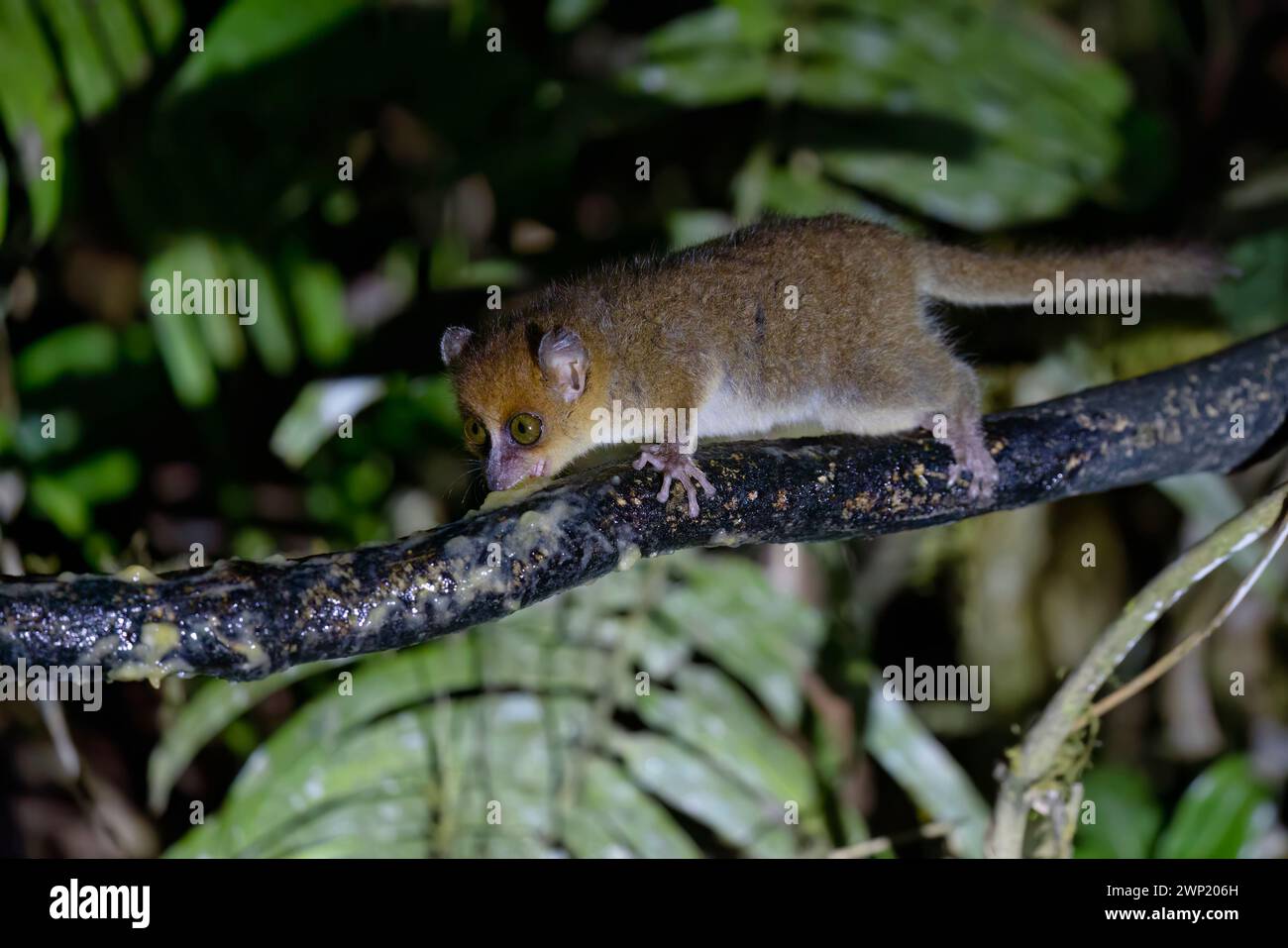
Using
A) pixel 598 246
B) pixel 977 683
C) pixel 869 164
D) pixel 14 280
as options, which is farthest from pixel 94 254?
pixel 977 683

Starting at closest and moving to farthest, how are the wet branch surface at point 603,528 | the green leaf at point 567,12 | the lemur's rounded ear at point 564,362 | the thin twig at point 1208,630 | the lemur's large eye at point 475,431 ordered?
1. the wet branch surface at point 603,528
2. the thin twig at point 1208,630
3. the lemur's rounded ear at point 564,362
4. the lemur's large eye at point 475,431
5. the green leaf at point 567,12

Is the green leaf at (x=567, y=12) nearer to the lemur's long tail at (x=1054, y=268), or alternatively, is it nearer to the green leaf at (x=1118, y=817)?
the lemur's long tail at (x=1054, y=268)

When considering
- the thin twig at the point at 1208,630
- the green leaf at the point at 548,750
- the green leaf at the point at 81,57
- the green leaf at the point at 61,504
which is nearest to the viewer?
the thin twig at the point at 1208,630

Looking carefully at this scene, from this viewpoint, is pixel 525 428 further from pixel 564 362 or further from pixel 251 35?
pixel 251 35

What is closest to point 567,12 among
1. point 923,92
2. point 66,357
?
point 923,92

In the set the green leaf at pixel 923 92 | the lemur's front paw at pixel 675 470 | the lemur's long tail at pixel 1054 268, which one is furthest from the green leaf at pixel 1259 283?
the lemur's front paw at pixel 675 470

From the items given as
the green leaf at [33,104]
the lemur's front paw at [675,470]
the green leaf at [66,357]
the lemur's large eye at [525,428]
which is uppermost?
the green leaf at [33,104]

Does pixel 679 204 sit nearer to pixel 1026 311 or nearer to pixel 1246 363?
pixel 1026 311

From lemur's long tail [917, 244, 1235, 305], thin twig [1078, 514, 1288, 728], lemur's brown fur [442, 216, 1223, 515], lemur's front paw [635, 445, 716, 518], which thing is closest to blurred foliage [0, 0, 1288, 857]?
lemur's long tail [917, 244, 1235, 305]
